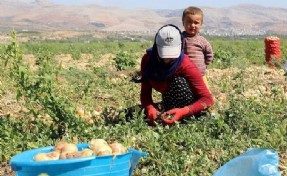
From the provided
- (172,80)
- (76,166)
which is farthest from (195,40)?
(76,166)

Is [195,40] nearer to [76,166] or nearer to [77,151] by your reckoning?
[77,151]

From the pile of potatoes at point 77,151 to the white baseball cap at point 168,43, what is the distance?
1283mm

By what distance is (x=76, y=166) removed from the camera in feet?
7.65

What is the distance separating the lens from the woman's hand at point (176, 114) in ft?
12.4

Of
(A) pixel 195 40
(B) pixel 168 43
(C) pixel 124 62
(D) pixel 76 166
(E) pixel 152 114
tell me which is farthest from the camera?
(C) pixel 124 62

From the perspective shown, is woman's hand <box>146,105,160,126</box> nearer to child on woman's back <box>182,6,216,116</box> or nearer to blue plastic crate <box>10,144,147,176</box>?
child on woman's back <box>182,6,216,116</box>

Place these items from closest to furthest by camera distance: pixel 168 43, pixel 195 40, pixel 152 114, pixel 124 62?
pixel 168 43 < pixel 152 114 < pixel 195 40 < pixel 124 62

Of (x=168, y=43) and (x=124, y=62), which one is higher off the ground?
(x=168, y=43)

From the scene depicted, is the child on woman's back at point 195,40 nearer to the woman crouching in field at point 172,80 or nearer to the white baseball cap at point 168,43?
the woman crouching in field at point 172,80

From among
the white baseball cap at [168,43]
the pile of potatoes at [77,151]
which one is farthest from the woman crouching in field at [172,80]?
the pile of potatoes at [77,151]

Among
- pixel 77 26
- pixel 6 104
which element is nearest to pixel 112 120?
pixel 6 104

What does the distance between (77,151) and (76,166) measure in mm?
178

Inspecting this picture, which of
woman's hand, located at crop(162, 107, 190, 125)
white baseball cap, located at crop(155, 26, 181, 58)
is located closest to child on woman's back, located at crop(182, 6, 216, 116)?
white baseball cap, located at crop(155, 26, 181, 58)

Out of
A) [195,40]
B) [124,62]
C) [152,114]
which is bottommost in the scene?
[124,62]
